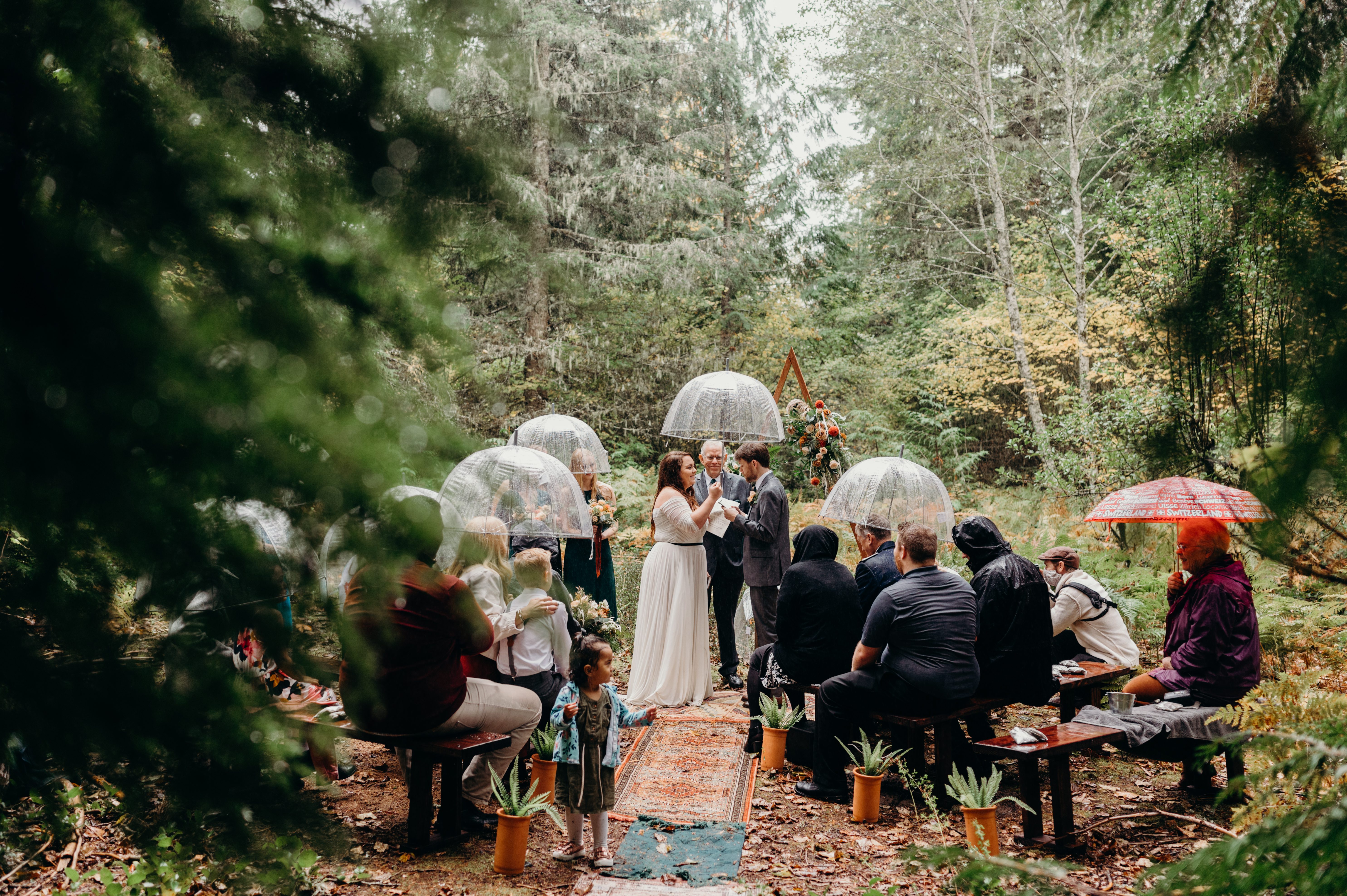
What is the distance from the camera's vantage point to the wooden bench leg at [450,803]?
4047 mm

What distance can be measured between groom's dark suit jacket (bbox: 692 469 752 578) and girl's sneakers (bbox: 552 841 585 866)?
10.4ft

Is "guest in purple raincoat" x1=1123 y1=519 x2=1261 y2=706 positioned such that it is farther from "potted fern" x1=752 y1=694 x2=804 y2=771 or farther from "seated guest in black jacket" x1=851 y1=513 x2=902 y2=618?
"potted fern" x1=752 y1=694 x2=804 y2=771

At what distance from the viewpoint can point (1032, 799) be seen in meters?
4.26

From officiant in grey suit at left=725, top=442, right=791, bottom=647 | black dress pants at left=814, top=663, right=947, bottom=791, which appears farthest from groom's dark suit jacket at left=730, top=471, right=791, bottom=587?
black dress pants at left=814, top=663, right=947, bottom=791

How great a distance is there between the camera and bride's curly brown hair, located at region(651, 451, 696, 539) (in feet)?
21.2

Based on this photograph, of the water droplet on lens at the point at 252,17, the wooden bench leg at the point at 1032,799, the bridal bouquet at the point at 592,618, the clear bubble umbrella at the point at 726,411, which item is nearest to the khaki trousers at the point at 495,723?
the bridal bouquet at the point at 592,618

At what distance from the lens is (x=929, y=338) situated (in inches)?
666

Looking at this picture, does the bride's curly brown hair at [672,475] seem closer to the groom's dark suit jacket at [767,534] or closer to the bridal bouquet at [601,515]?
the bridal bouquet at [601,515]

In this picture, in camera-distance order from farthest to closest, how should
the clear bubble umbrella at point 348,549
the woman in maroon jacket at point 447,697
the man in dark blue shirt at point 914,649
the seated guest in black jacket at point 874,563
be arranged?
the seated guest in black jacket at point 874,563, the man in dark blue shirt at point 914,649, the woman in maroon jacket at point 447,697, the clear bubble umbrella at point 348,549

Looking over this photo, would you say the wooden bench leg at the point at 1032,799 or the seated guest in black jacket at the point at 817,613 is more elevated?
the seated guest in black jacket at the point at 817,613

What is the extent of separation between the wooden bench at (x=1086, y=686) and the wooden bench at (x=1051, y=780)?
38.8 inches

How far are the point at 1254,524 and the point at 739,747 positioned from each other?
493cm

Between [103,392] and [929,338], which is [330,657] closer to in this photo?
[103,392]

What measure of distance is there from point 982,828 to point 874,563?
1.77 m
